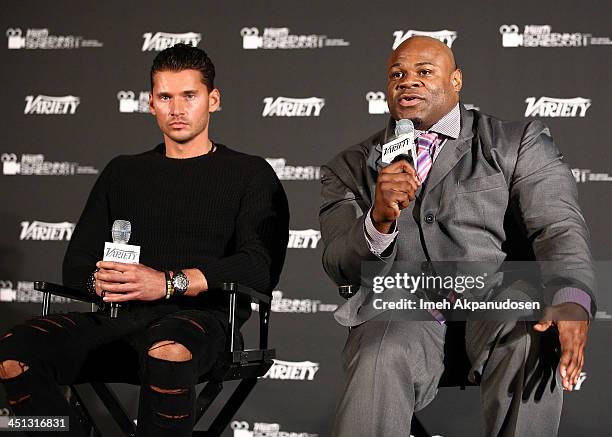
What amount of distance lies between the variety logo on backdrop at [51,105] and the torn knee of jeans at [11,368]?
8.01 ft

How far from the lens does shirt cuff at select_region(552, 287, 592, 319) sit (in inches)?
79.6

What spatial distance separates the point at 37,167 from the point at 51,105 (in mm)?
354

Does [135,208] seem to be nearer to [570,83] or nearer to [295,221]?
[295,221]

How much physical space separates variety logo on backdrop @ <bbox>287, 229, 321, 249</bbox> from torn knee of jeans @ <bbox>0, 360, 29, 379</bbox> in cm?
203

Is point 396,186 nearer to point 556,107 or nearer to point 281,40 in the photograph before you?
point 556,107

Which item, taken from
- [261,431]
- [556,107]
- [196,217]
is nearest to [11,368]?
[196,217]

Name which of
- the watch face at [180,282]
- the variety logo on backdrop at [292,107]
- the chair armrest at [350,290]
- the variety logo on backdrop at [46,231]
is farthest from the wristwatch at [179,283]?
the variety logo on backdrop at [46,231]

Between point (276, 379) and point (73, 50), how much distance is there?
7.01 ft

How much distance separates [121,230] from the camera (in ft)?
8.48

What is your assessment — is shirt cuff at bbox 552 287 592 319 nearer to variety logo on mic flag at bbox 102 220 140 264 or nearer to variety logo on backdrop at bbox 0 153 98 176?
variety logo on mic flag at bbox 102 220 140 264

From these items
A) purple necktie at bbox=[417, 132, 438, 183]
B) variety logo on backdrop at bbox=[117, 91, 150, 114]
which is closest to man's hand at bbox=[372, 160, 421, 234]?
purple necktie at bbox=[417, 132, 438, 183]

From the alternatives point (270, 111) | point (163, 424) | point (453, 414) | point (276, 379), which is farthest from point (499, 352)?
point (270, 111)

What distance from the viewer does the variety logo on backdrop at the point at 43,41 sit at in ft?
14.8

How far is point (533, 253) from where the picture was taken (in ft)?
7.74
